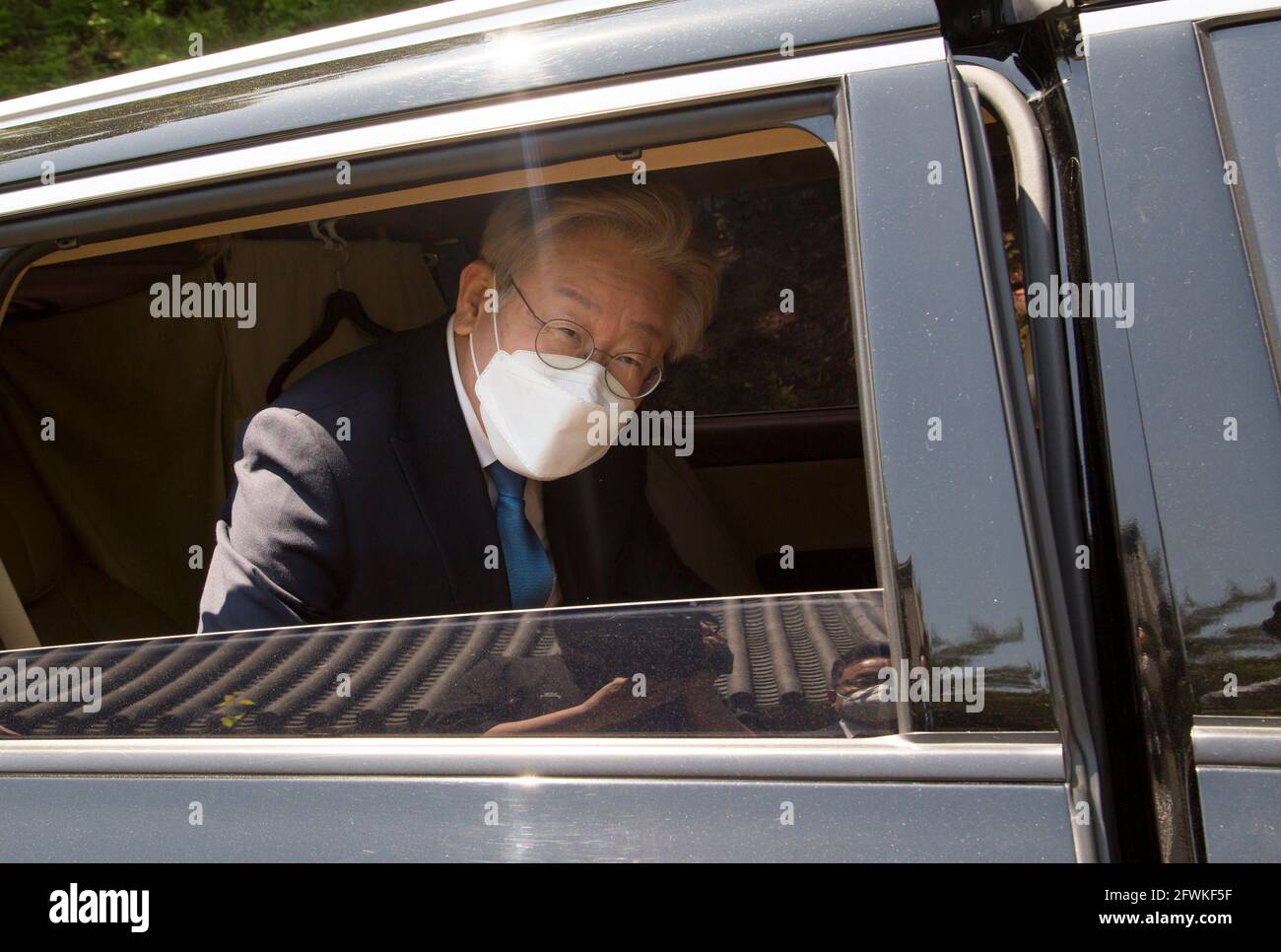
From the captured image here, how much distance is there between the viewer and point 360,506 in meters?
1.74

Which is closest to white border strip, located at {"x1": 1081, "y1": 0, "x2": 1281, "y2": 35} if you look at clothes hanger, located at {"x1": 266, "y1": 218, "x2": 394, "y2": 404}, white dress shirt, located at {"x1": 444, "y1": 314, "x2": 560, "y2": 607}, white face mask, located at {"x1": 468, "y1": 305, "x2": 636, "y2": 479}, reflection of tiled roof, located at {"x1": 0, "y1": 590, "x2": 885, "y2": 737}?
reflection of tiled roof, located at {"x1": 0, "y1": 590, "x2": 885, "y2": 737}

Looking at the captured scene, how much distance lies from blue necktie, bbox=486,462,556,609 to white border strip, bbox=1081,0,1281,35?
115cm

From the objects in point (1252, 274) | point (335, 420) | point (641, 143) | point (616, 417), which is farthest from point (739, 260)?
point (1252, 274)

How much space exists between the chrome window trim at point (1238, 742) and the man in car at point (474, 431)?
104cm

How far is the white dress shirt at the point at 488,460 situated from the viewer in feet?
6.28

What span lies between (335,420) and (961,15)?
109 cm

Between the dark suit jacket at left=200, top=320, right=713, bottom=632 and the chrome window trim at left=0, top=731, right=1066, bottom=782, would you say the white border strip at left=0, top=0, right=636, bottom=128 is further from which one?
the chrome window trim at left=0, top=731, right=1066, bottom=782

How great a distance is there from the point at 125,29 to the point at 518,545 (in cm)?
472

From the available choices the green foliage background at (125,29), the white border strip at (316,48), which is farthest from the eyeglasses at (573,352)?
the green foliage background at (125,29)

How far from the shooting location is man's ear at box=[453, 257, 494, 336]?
1985 millimetres

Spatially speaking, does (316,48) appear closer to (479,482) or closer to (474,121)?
(474,121)

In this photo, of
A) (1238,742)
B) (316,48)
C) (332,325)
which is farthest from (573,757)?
(332,325)

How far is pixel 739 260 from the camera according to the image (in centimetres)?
328

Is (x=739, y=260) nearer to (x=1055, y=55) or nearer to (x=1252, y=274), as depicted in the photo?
(x=1055, y=55)
